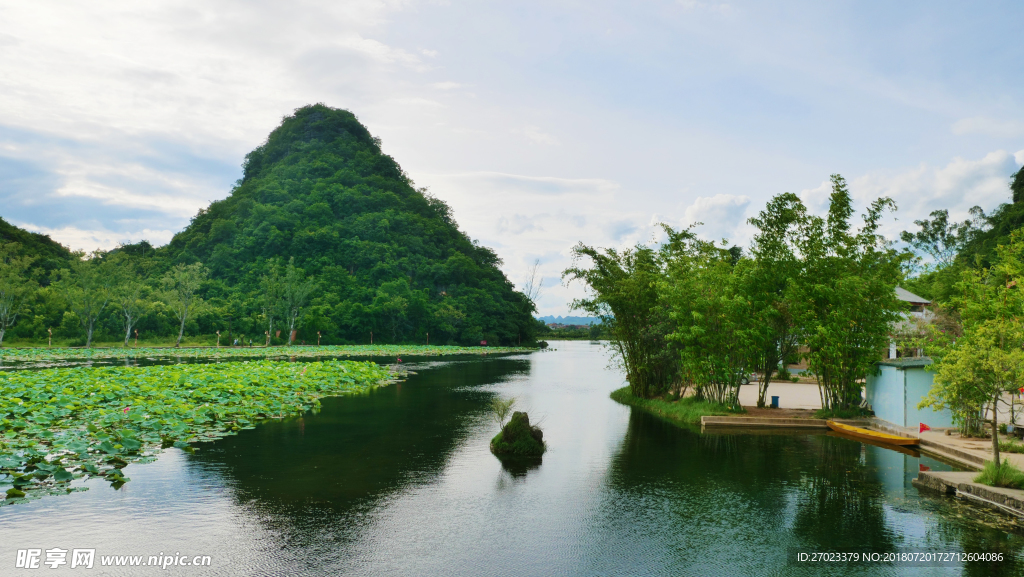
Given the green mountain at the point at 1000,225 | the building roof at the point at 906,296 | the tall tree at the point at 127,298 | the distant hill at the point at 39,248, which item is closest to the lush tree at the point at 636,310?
the building roof at the point at 906,296

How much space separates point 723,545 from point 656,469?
4787mm

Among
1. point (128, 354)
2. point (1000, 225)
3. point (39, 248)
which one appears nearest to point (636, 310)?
point (128, 354)

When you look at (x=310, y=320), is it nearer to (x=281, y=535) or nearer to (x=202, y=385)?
(x=202, y=385)

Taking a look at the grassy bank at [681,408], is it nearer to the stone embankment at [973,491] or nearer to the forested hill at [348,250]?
the stone embankment at [973,491]

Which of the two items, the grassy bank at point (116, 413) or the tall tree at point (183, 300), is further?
the tall tree at point (183, 300)

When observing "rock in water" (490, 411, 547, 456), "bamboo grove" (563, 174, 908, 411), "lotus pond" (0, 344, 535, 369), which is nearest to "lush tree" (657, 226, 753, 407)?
"bamboo grove" (563, 174, 908, 411)

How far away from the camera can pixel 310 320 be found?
228 feet

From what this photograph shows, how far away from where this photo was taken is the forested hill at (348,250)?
254ft

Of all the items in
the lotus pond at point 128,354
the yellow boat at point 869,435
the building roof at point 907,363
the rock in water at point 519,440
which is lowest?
the lotus pond at point 128,354

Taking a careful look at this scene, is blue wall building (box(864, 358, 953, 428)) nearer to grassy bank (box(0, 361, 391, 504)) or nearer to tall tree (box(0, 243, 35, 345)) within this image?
grassy bank (box(0, 361, 391, 504))

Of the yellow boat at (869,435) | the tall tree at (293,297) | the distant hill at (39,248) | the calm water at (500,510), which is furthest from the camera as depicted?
the distant hill at (39,248)

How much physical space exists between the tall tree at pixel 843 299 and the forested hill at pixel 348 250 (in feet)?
196

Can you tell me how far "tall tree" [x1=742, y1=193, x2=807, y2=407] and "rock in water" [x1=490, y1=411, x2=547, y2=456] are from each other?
28.9ft

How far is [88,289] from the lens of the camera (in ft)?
173
